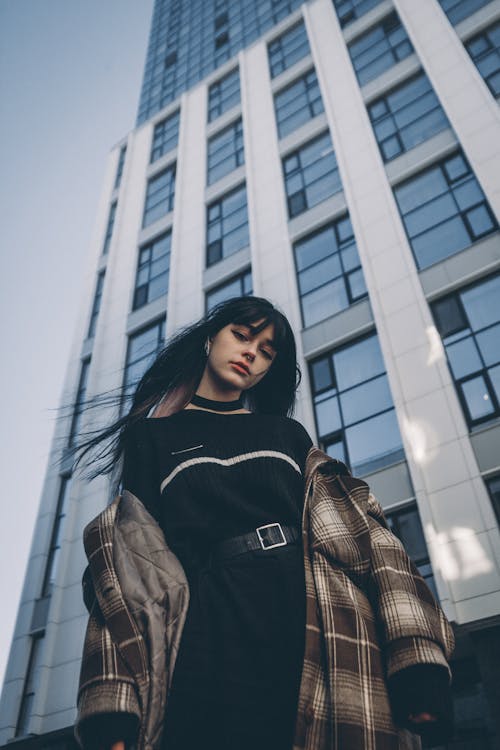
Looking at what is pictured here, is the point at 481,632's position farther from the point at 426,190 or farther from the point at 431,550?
the point at 426,190

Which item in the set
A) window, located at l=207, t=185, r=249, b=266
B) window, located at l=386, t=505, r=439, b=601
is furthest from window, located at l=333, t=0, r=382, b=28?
window, located at l=386, t=505, r=439, b=601

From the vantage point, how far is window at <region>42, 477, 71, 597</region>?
1311 centimetres

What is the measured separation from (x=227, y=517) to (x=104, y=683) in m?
0.66

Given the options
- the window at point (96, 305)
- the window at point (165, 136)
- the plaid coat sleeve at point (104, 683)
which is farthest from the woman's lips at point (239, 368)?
the window at point (165, 136)

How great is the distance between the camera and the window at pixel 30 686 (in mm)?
11391

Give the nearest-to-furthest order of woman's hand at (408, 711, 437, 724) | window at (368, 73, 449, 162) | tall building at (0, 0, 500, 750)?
woman's hand at (408, 711, 437, 724) < tall building at (0, 0, 500, 750) < window at (368, 73, 449, 162)

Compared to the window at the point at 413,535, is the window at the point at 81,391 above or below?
above

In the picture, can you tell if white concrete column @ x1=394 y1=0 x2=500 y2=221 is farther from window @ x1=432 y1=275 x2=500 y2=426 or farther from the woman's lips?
the woman's lips

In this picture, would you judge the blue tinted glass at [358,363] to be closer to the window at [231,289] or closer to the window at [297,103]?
the window at [231,289]

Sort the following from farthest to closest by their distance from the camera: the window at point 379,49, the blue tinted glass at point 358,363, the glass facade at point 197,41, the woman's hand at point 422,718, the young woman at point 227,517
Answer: the glass facade at point 197,41, the window at point 379,49, the blue tinted glass at point 358,363, the young woman at point 227,517, the woman's hand at point 422,718

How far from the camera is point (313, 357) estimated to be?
40.2 feet

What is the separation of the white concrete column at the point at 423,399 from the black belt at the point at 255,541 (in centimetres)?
700

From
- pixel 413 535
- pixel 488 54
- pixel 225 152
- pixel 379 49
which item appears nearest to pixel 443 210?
pixel 488 54

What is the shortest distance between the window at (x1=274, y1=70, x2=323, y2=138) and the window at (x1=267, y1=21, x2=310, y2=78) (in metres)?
1.41
